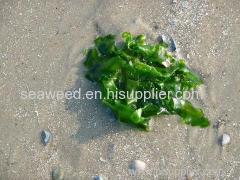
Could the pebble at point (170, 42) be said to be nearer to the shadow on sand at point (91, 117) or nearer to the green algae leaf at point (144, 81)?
the green algae leaf at point (144, 81)

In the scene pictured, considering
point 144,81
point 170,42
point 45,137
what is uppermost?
point 170,42

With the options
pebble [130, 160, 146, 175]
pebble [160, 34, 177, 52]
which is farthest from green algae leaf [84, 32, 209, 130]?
pebble [130, 160, 146, 175]

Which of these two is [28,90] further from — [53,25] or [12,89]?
[53,25]

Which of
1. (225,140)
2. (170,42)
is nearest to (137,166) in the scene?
(225,140)

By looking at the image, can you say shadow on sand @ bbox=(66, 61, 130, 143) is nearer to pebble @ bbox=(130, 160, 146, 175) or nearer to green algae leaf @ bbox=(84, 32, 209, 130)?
green algae leaf @ bbox=(84, 32, 209, 130)

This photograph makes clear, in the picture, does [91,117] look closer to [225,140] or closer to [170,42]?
[170,42]

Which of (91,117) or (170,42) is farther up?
(170,42)

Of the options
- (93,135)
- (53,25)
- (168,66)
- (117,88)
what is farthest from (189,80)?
(53,25)
